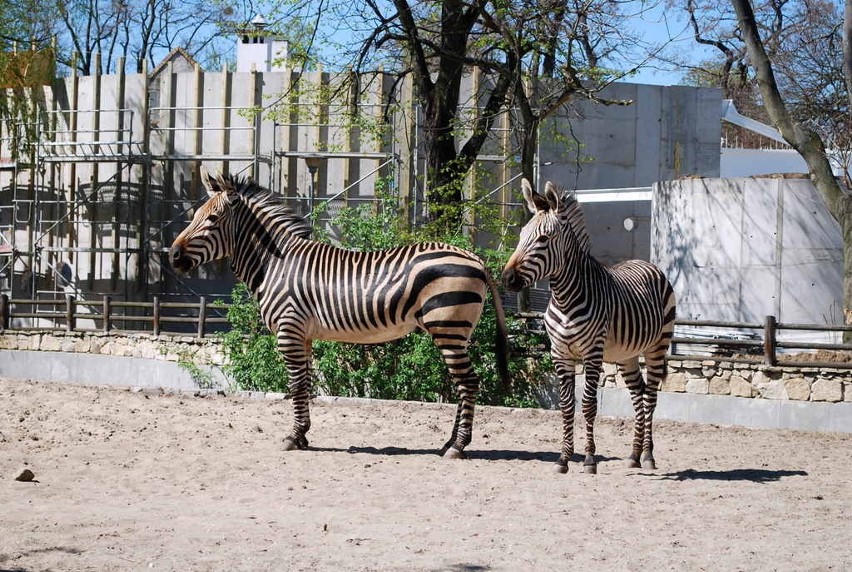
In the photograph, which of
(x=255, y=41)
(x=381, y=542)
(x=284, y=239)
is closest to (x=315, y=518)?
(x=381, y=542)

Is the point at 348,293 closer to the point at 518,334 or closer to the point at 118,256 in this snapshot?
the point at 518,334

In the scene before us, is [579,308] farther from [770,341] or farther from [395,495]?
[770,341]

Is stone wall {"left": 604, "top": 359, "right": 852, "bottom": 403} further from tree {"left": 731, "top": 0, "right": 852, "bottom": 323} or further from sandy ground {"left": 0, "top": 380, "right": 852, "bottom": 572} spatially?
tree {"left": 731, "top": 0, "right": 852, "bottom": 323}

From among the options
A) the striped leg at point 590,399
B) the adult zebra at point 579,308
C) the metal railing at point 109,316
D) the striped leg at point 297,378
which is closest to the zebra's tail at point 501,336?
the adult zebra at point 579,308

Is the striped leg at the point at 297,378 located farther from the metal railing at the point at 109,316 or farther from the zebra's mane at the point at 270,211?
the metal railing at the point at 109,316

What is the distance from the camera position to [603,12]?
16750 millimetres

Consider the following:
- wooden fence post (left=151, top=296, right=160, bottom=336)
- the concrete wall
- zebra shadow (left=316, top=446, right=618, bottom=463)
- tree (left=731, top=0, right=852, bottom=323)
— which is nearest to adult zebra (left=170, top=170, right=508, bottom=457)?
zebra shadow (left=316, top=446, right=618, bottom=463)

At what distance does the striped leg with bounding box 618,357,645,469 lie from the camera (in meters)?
9.66

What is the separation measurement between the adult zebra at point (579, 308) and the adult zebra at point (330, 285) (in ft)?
3.45

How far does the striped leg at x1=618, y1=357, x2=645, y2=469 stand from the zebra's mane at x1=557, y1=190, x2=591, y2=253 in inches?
46.6

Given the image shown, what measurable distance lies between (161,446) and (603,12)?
976cm

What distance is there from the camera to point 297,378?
1058 centimetres

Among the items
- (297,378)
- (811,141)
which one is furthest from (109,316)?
(811,141)

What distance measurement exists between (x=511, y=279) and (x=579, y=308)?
2.19ft
